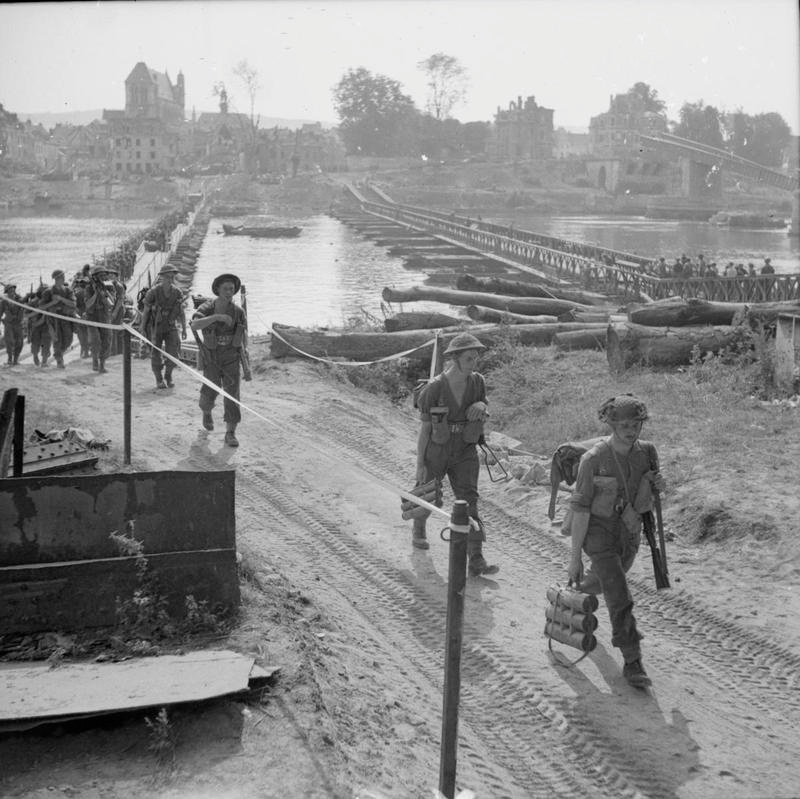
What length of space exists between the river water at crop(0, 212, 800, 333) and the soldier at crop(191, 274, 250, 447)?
10.7 meters

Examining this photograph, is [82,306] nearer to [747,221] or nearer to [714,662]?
[714,662]

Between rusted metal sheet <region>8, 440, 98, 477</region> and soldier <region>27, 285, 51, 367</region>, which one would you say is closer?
rusted metal sheet <region>8, 440, 98, 477</region>

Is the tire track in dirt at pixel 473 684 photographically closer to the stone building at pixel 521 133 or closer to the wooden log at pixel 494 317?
the wooden log at pixel 494 317

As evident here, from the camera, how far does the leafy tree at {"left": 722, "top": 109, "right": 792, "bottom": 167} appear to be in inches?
4678

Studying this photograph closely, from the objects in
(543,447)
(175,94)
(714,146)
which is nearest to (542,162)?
(714,146)

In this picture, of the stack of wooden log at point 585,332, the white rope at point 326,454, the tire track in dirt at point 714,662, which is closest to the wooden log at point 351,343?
the stack of wooden log at point 585,332

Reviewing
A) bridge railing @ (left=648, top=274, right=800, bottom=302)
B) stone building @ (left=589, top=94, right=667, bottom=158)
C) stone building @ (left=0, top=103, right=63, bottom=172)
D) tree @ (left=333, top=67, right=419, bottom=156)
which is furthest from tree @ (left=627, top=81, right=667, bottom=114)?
bridge railing @ (left=648, top=274, right=800, bottom=302)

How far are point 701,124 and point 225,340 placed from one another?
120 metres

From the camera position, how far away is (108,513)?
5.21m

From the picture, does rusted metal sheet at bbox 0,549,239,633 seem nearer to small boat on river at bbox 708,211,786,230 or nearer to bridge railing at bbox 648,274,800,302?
bridge railing at bbox 648,274,800,302

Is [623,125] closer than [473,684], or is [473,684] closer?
[473,684]

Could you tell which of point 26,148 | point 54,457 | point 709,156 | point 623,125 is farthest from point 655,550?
point 623,125

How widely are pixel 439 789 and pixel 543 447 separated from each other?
6781 millimetres

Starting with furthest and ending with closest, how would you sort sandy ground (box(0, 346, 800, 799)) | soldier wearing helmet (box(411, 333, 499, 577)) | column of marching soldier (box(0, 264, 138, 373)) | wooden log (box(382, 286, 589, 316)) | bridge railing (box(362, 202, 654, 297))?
bridge railing (box(362, 202, 654, 297)), wooden log (box(382, 286, 589, 316)), column of marching soldier (box(0, 264, 138, 373)), soldier wearing helmet (box(411, 333, 499, 577)), sandy ground (box(0, 346, 800, 799))
